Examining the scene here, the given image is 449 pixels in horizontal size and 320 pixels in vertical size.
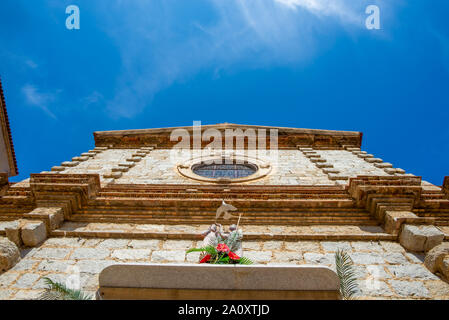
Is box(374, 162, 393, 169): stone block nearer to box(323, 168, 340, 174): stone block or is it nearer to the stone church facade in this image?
the stone church facade

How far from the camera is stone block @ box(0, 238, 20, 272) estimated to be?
4.31m

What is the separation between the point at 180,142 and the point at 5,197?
6.54m

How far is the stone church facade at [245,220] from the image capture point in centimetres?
433

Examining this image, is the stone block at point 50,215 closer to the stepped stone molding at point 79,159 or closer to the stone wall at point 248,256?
the stone wall at point 248,256

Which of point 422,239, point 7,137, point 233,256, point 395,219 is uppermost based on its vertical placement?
point 7,137

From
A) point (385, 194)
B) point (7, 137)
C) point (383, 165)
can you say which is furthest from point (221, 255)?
point (7, 137)

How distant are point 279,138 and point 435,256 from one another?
26.9ft

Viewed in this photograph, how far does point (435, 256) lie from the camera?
13.9 ft

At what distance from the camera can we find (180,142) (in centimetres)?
1202

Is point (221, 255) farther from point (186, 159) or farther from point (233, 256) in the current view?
point (186, 159)

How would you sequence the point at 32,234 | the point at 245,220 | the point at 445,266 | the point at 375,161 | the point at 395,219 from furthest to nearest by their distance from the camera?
the point at 375,161 → the point at 245,220 → the point at 395,219 → the point at 32,234 → the point at 445,266

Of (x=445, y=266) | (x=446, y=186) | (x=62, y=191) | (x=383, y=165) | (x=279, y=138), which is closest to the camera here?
(x=445, y=266)
